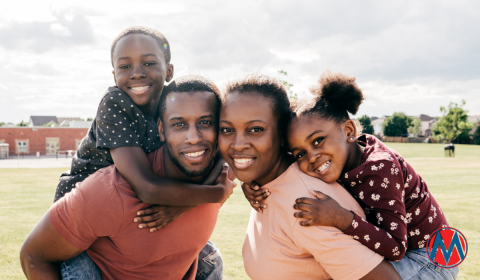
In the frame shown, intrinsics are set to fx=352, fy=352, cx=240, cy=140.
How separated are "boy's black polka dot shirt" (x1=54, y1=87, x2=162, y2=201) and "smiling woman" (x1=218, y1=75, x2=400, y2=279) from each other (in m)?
0.96

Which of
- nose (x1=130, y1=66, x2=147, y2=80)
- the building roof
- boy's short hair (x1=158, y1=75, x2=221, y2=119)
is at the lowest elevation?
the building roof

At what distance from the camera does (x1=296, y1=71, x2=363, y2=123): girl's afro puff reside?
8.61ft

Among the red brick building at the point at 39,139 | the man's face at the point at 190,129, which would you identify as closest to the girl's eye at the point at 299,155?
the man's face at the point at 190,129

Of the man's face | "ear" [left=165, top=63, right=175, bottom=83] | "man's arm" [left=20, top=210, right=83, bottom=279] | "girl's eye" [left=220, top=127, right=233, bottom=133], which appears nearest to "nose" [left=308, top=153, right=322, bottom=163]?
"girl's eye" [left=220, top=127, right=233, bottom=133]

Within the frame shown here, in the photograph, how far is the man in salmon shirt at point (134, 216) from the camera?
8.52 feet

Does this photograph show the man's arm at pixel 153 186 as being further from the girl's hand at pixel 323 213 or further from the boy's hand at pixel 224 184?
the girl's hand at pixel 323 213

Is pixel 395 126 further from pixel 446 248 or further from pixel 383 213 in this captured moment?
pixel 383 213

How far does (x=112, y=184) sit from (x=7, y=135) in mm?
61263

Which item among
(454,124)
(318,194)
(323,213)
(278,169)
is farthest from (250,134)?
(454,124)

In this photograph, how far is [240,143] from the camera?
254 centimetres

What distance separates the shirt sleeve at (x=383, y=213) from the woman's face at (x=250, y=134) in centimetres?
71

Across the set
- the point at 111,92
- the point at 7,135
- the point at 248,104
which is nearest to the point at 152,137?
the point at 111,92

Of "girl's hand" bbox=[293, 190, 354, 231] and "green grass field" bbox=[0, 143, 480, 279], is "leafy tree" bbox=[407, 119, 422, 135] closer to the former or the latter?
"green grass field" bbox=[0, 143, 480, 279]

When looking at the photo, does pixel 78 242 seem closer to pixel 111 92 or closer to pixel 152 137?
pixel 152 137
